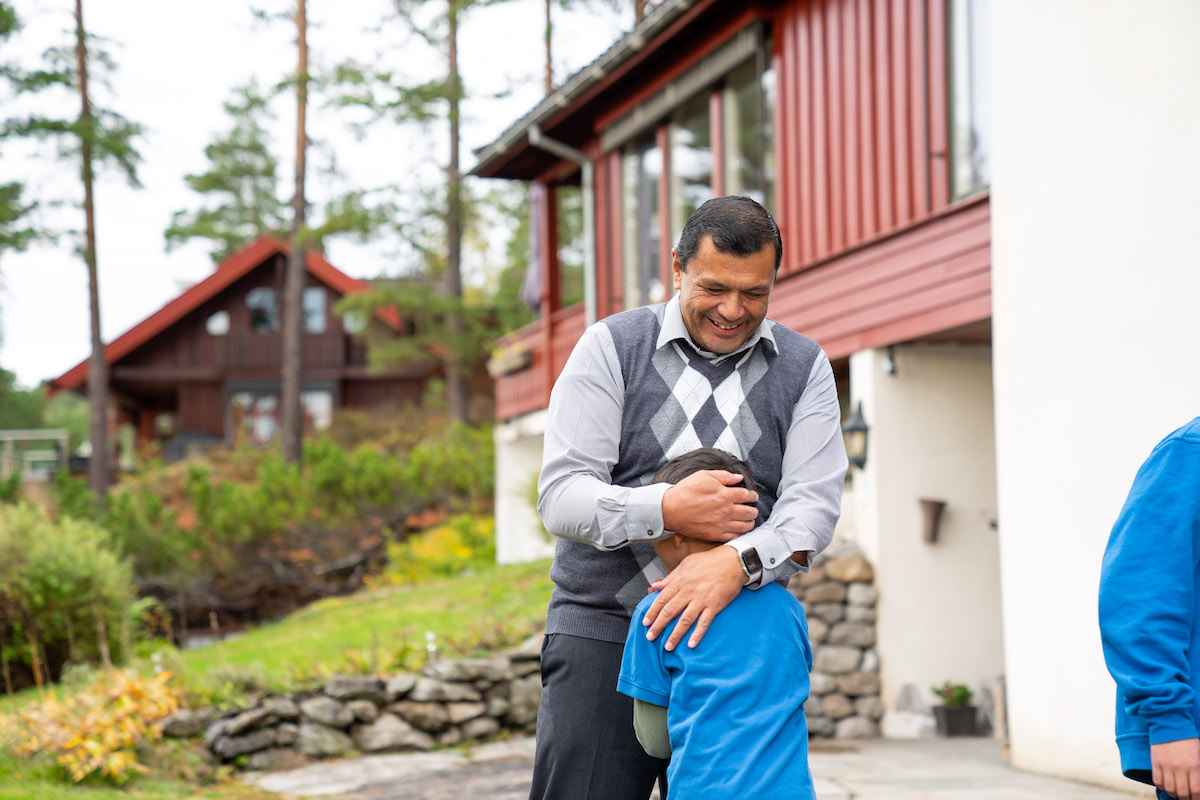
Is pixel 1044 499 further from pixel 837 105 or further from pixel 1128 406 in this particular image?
pixel 837 105

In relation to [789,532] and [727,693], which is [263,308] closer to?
[789,532]

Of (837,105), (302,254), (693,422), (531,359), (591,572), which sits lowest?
(591,572)

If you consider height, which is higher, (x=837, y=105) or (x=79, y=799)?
(x=837, y=105)

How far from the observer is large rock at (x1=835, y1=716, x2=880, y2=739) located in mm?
7430

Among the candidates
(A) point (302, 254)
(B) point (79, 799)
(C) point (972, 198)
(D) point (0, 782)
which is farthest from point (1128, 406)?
(A) point (302, 254)

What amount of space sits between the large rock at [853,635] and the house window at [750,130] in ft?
12.2

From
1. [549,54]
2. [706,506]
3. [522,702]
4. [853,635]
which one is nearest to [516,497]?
[522,702]

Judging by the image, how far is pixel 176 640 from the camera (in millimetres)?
15125

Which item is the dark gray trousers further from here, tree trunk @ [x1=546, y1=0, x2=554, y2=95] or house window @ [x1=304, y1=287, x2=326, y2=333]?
house window @ [x1=304, y1=287, x2=326, y2=333]

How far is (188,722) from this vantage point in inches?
266

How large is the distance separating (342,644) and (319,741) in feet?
8.80

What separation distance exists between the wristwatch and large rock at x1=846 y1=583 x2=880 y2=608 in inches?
226

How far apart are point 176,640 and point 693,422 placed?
47.1ft

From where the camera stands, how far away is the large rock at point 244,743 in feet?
21.8
